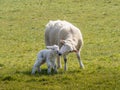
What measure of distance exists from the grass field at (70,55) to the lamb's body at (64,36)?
821 mm

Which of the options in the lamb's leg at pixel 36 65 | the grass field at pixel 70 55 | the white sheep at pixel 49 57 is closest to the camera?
the grass field at pixel 70 55

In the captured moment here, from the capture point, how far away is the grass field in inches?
538

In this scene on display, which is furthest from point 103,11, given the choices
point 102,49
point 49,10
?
point 102,49

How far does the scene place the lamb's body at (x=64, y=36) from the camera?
52.0 ft

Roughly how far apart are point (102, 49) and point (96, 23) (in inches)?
380

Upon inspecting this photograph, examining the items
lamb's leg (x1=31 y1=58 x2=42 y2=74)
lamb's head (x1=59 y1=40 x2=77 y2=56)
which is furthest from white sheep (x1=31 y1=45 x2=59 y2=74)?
lamb's head (x1=59 y1=40 x2=77 y2=56)

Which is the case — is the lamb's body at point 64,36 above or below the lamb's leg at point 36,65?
above

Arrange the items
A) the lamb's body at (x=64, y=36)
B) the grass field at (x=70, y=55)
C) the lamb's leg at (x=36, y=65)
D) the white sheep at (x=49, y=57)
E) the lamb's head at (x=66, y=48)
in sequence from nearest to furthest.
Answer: the grass field at (x=70, y=55), the white sheep at (x=49, y=57), the lamb's leg at (x=36, y=65), the lamb's head at (x=66, y=48), the lamb's body at (x=64, y=36)

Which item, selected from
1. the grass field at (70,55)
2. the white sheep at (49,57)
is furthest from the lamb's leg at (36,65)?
the grass field at (70,55)

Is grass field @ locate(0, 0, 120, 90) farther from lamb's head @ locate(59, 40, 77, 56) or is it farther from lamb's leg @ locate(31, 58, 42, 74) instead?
lamb's head @ locate(59, 40, 77, 56)

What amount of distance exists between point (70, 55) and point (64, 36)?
436 cm

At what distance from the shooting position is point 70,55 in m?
20.8

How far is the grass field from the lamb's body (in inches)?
32.3

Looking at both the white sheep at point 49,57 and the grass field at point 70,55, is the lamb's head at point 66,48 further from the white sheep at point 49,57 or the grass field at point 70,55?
the grass field at point 70,55
